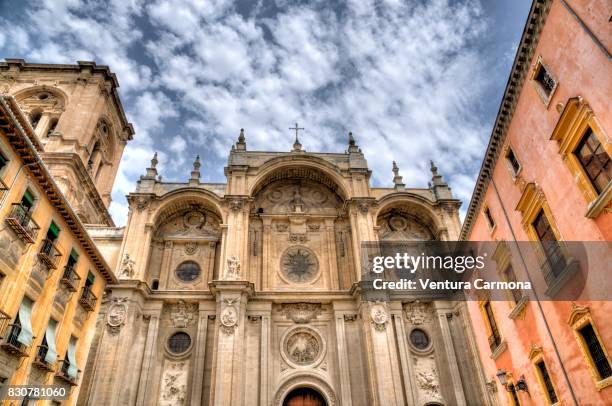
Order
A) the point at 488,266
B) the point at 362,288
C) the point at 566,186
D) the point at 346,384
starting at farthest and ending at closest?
the point at 362,288 → the point at 346,384 → the point at 488,266 → the point at 566,186

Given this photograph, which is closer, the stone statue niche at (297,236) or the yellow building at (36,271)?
the yellow building at (36,271)

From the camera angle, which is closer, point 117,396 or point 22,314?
point 22,314

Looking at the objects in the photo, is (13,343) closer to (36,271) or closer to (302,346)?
(36,271)

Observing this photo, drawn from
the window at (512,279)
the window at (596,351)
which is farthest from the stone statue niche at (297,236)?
the window at (596,351)

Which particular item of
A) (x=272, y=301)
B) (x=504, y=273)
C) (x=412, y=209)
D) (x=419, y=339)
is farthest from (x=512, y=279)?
(x=412, y=209)

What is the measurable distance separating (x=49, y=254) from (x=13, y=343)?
3.53 meters

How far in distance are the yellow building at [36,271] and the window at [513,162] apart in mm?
17129

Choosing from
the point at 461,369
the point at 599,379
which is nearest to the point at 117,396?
the point at 461,369

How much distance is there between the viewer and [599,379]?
1054 centimetres

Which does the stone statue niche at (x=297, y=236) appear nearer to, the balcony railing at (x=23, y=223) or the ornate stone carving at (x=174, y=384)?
the ornate stone carving at (x=174, y=384)

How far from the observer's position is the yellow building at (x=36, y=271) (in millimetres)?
12945

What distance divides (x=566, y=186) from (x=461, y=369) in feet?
52.3

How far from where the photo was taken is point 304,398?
2262cm

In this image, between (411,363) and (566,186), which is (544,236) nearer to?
(566,186)
